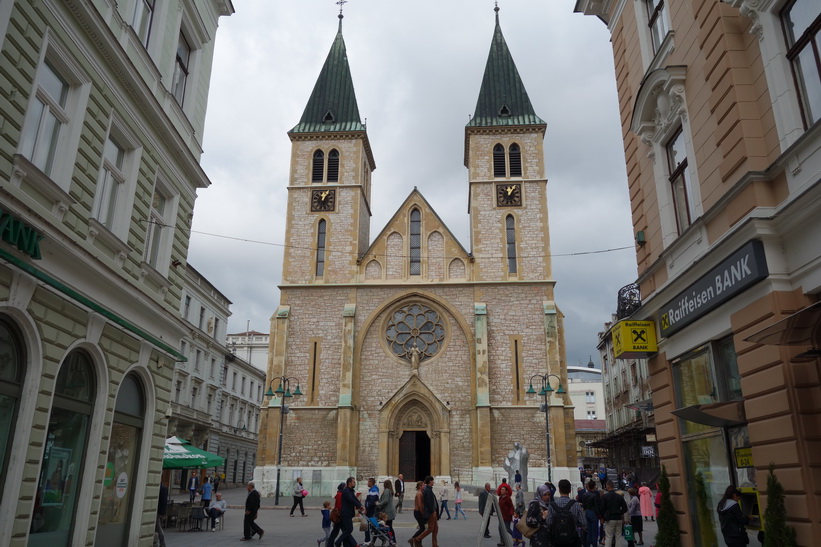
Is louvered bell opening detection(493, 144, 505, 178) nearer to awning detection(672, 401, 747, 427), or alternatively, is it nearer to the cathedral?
the cathedral

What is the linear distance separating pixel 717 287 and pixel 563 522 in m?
A: 3.60

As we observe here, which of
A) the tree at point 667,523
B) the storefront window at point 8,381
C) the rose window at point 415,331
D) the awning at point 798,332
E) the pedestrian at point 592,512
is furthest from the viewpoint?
the rose window at point 415,331

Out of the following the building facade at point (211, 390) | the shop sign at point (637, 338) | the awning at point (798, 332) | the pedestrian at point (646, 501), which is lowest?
the pedestrian at point (646, 501)

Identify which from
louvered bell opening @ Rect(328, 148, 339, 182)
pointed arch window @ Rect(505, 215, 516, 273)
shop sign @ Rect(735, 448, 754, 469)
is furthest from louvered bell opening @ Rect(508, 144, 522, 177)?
shop sign @ Rect(735, 448, 754, 469)

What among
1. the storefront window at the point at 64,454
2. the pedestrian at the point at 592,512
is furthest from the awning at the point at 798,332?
the storefront window at the point at 64,454

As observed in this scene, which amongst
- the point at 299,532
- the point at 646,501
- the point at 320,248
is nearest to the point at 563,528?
the point at 299,532

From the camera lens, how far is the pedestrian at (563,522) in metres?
7.42

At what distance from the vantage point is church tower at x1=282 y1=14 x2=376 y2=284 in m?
34.7

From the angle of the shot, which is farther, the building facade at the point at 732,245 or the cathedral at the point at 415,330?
the cathedral at the point at 415,330

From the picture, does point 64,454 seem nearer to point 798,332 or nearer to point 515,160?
point 798,332

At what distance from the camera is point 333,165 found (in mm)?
37438

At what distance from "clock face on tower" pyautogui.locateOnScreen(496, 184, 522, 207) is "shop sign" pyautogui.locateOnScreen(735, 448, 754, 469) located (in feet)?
91.0

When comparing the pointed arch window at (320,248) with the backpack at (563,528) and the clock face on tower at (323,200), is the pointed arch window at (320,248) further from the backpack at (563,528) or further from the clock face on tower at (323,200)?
the backpack at (563,528)

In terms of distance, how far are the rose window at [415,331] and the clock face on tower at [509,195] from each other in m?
7.47
